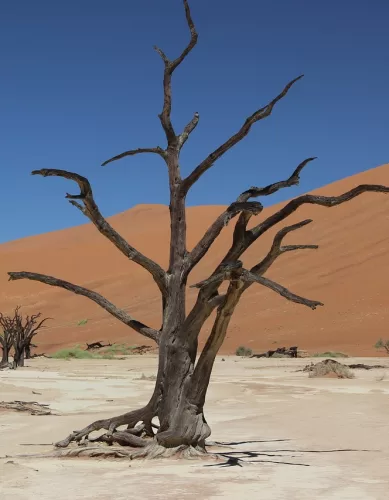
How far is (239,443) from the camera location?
29.6 ft

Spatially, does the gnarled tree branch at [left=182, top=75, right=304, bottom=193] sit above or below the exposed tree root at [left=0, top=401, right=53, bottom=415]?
above

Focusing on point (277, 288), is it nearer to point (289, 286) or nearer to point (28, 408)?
point (28, 408)

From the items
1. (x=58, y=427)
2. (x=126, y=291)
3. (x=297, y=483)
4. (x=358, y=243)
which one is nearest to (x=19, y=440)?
(x=58, y=427)

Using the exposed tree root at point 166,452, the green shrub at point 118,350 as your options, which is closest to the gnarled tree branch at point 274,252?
the exposed tree root at point 166,452

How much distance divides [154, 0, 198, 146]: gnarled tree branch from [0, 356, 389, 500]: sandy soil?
10.9 ft

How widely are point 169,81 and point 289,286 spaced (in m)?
38.1

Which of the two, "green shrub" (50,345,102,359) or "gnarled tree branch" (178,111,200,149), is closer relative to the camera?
"gnarled tree branch" (178,111,200,149)

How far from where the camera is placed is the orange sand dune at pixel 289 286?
38.5 m

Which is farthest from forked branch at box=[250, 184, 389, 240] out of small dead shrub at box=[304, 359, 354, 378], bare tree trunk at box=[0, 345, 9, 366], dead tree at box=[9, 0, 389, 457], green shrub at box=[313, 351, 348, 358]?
green shrub at box=[313, 351, 348, 358]

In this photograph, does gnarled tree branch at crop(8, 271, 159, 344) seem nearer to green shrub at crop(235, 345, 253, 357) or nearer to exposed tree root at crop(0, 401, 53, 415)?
exposed tree root at crop(0, 401, 53, 415)

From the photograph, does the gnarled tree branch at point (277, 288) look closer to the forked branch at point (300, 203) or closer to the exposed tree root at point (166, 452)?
the forked branch at point (300, 203)

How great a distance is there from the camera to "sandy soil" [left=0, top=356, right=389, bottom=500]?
239 inches

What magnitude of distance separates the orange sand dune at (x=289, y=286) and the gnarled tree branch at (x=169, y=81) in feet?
80.7

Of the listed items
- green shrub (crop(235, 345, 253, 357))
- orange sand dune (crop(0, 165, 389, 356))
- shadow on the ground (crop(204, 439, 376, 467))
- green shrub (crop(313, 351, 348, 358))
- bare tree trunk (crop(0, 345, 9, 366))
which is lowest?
shadow on the ground (crop(204, 439, 376, 467))
